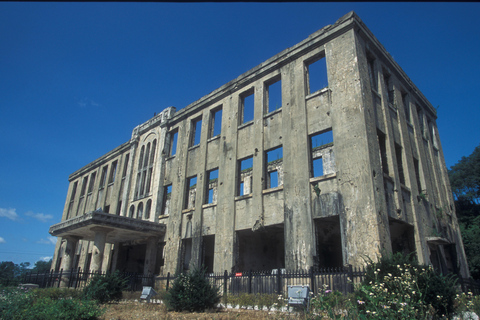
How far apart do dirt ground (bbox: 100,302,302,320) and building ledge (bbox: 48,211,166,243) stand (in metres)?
5.16

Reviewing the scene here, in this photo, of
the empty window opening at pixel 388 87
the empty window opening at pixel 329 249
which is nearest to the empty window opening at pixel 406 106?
the empty window opening at pixel 388 87

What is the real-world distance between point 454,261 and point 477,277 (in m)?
8.38

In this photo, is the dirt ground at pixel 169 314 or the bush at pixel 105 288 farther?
the bush at pixel 105 288

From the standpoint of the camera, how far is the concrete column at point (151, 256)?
19312 millimetres

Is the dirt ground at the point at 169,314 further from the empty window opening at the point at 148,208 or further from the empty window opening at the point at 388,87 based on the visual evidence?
the empty window opening at the point at 388,87

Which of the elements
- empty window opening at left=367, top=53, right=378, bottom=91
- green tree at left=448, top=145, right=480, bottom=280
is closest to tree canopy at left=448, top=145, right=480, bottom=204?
green tree at left=448, top=145, right=480, bottom=280

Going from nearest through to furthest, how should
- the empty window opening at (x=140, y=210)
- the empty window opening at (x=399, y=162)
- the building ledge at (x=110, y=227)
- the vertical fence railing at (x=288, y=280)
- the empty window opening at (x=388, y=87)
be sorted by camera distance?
the vertical fence railing at (x=288, y=280)
the empty window opening at (x=399, y=162)
the building ledge at (x=110, y=227)
the empty window opening at (x=388, y=87)
the empty window opening at (x=140, y=210)

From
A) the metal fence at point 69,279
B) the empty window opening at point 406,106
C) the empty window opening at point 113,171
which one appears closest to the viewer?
the metal fence at point 69,279

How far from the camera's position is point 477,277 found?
22.3m

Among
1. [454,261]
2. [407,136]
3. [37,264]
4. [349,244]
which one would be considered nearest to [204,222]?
[349,244]

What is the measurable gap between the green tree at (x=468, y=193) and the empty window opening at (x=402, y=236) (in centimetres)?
1252

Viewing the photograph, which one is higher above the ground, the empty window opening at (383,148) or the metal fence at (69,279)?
the empty window opening at (383,148)

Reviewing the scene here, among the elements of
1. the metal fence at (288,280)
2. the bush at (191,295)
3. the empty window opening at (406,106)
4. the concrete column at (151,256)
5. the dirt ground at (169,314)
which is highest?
the empty window opening at (406,106)

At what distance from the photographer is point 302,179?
14.0 meters
